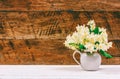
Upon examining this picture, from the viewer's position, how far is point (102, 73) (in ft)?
6.11

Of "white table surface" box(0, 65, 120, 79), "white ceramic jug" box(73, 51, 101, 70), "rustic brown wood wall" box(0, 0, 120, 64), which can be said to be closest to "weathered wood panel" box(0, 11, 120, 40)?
"rustic brown wood wall" box(0, 0, 120, 64)

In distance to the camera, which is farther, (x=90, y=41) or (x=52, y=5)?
(x=52, y=5)

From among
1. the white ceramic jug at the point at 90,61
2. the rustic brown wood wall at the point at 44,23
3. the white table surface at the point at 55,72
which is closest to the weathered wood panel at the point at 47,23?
the rustic brown wood wall at the point at 44,23

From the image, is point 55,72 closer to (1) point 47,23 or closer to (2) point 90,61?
(2) point 90,61

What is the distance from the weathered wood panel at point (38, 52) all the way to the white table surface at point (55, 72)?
0.10m

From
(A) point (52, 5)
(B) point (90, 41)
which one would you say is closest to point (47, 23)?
(A) point (52, 5)

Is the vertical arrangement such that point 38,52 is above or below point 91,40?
below

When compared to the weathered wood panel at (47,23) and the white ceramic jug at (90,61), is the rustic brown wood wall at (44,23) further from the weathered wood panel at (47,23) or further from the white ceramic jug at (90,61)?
the white ceramic jug at (90,61)

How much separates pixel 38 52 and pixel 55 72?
404 mm

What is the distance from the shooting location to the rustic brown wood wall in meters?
2.25

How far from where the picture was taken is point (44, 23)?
7.38ft

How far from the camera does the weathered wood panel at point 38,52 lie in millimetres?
2250

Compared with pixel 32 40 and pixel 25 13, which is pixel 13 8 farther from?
pixel 32 40

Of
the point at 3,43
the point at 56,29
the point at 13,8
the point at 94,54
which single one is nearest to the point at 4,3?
the point at 13,8
